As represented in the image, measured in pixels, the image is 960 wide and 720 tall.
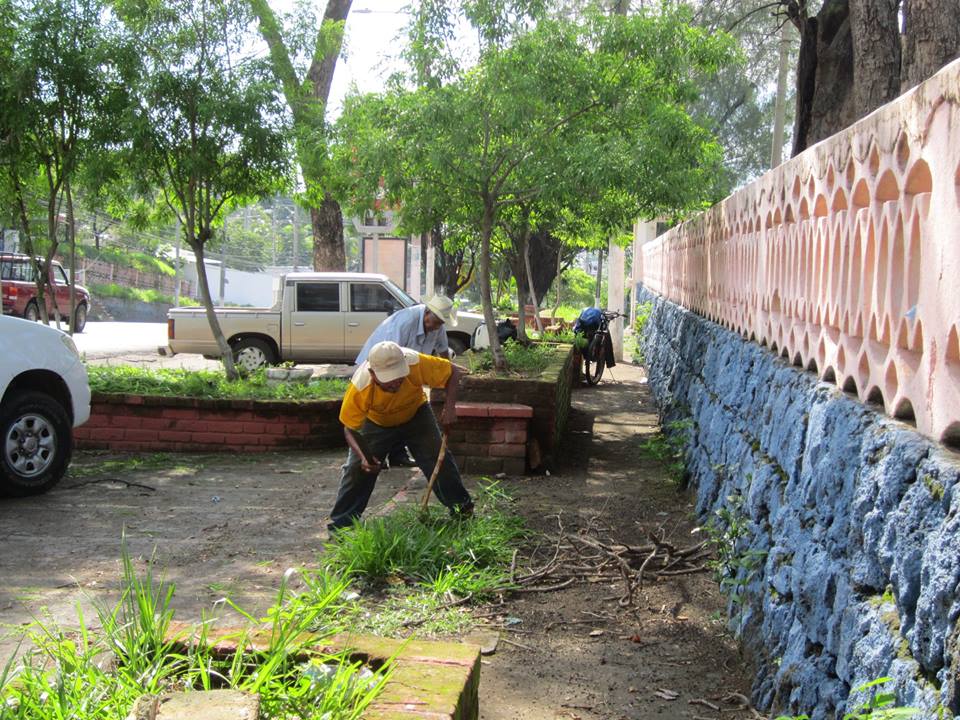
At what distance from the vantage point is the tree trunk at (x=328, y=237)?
17.5 meters

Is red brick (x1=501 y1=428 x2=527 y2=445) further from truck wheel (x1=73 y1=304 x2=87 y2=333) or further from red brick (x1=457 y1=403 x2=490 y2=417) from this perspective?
truck wheel (x1=73 y1=304 x2=87 y2=333)

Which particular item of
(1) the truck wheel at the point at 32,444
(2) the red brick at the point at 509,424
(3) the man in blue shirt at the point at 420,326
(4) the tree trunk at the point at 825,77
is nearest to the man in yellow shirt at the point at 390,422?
(3) the man in blue shirt at the point at 420,326

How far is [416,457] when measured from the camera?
6.76 m

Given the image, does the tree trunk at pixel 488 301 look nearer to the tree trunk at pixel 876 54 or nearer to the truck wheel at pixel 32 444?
the tree trunk at pixel 876 54

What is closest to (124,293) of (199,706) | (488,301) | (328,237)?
(328,237)

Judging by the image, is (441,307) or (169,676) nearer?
(169,676)

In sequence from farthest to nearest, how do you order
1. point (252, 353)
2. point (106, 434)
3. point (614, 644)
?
point (252, 353), point (106, 434), point (614, 644)

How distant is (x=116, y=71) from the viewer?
11.7 metres

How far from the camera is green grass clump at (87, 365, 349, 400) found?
10.4m

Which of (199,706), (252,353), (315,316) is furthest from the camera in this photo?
(315,316)

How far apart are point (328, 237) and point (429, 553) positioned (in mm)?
12538

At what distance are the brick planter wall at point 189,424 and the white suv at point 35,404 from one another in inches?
72.0

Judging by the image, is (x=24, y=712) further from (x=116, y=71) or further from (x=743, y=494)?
(x=116, y=71)

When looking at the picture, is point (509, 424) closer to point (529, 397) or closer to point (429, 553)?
point (529, 397)
